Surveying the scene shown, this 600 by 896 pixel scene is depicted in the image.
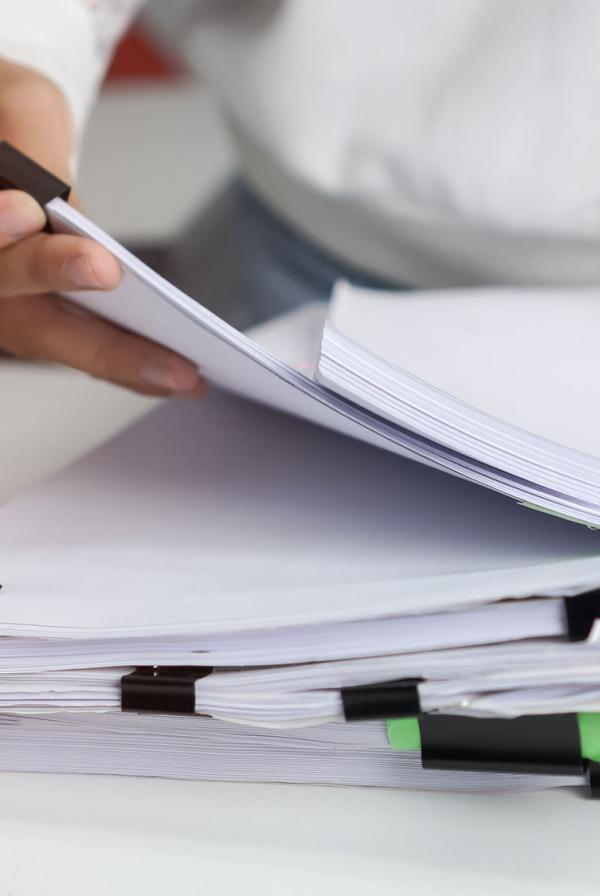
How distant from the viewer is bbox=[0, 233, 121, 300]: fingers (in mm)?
364

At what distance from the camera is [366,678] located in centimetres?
31

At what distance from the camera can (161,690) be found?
1.05ft

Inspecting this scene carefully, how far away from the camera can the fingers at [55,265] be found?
364 mm

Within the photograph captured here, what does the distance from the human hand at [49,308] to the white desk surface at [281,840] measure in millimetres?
204

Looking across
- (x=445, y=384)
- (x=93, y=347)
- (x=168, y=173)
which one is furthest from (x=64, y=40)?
(x=168, y=173)

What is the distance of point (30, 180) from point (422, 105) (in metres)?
0.39

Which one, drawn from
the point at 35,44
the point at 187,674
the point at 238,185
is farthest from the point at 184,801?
the point at 238,185

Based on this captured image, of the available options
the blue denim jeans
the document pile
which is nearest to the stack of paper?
the document pile

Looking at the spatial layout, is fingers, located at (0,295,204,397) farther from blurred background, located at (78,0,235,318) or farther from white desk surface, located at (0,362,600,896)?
blurred background, located at (78,0,235,318)

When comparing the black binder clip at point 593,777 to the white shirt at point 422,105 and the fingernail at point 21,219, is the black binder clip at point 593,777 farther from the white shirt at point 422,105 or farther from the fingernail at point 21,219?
the white shirt at point 422,105

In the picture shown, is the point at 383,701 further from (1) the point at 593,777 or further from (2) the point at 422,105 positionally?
(2) the point at 422,105

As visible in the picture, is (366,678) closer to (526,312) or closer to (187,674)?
(187,674)

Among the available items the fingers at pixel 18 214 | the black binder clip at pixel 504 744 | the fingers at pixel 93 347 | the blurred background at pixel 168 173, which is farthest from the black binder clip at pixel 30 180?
the blurred background at pixel 168 173

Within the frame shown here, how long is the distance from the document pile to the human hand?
0.14 ft
